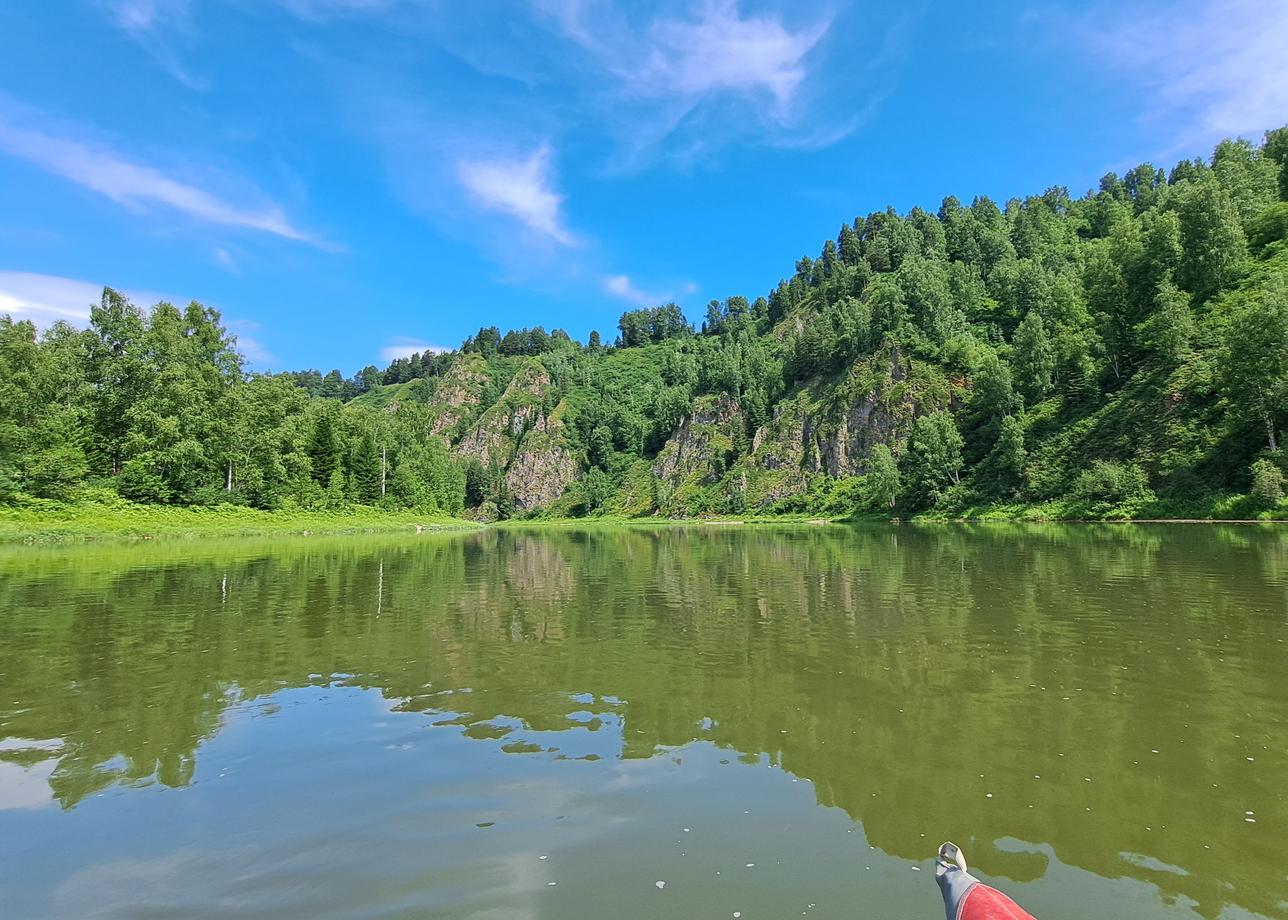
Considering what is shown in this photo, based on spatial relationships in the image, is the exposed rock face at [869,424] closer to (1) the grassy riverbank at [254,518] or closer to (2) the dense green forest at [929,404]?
(2) the dense green forest at [929,404]

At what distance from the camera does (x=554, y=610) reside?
21.8 metres

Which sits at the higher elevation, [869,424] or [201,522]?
[869,424]

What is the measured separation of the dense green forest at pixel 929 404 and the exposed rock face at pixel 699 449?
1475 mm

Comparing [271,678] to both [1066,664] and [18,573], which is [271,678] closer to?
A: [1066,664]

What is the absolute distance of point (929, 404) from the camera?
126m

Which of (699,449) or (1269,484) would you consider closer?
(1269,484)

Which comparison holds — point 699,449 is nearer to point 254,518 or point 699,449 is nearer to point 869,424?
point 869,424

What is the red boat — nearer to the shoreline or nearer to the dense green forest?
the shoreline

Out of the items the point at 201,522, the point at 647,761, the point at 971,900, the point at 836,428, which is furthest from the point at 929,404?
the point at 971,900

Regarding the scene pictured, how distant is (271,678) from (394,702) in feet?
11.4

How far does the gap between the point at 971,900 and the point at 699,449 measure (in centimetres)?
17547

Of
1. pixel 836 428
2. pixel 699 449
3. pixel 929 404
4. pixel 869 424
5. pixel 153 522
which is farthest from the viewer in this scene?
pixel 699 449

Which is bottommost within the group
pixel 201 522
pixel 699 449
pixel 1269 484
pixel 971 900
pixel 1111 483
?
pixel 201 522

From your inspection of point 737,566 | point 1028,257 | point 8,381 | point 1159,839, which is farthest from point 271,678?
point 1028,257
